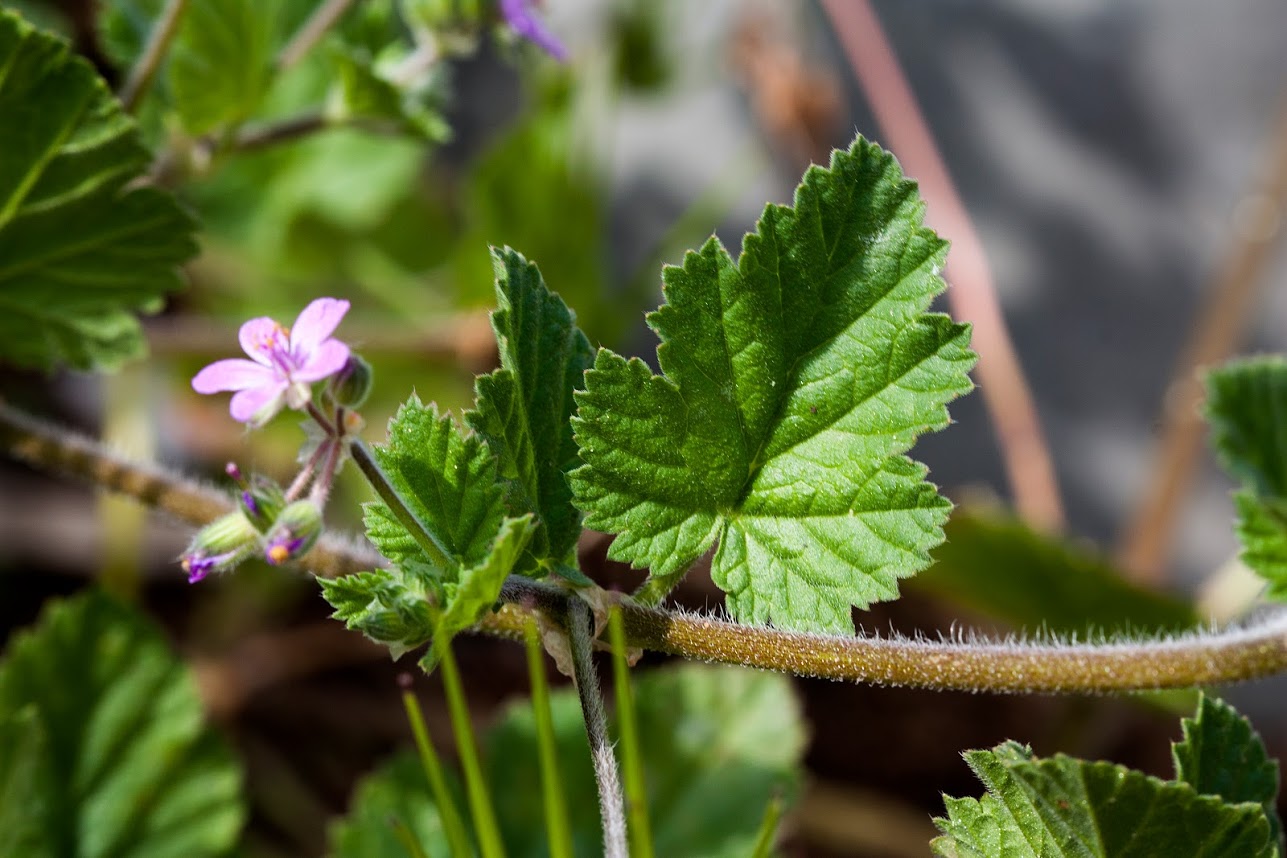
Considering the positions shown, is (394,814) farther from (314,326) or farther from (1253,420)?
(1253,420)

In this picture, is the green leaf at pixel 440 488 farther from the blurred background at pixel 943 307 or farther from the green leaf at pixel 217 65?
the blurred background at pixel 943 307

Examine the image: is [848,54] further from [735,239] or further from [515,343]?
[515,343]

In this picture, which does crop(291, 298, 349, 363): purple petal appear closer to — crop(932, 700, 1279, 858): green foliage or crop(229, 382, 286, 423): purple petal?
crop(229, 382, 286, 423): purple petal

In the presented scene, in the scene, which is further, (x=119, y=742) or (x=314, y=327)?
(x=119, y=742)

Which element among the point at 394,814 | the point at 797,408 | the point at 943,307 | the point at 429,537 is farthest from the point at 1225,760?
the point at 943,307

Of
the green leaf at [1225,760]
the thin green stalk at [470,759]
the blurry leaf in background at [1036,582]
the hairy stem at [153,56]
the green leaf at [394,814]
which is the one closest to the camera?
the thin green stalk at [470,759]

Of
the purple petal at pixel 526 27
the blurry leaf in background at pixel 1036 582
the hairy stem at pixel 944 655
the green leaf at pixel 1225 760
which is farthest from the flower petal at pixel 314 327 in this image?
the blurry leaf in background at pixel 1036 582
